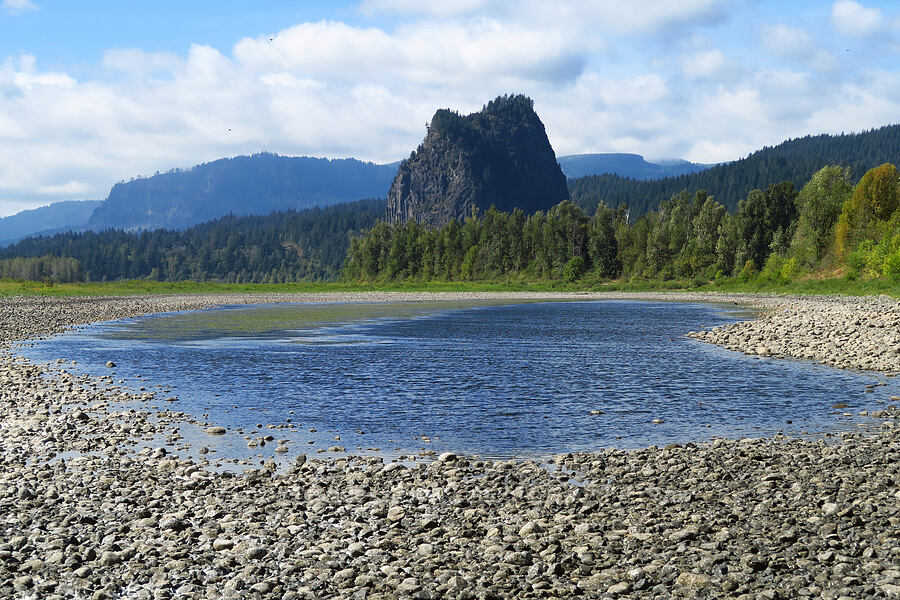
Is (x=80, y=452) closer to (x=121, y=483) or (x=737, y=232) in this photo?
(x=121, y=483)

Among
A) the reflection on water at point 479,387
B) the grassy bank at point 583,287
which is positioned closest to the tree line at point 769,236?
the grassy bank at point 583,287

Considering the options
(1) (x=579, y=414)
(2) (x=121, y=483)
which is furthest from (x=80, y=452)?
(1) (x=579, y=414)

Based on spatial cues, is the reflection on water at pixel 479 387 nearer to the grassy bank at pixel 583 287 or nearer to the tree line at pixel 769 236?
the grassy bank at pixel 583 287

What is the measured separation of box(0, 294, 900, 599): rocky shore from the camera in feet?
34.4

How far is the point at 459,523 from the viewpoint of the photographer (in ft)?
43.1

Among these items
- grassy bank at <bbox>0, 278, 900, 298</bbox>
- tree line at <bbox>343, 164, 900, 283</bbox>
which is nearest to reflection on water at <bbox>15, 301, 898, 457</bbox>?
grassy bank at <bbox>0, 278, 900, 298</bbox>

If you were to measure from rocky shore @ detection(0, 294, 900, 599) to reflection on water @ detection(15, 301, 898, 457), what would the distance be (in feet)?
9.94

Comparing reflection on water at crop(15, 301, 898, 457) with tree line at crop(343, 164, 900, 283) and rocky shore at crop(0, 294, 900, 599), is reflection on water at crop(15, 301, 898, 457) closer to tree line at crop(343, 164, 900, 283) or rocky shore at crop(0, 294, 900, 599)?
rocky shore at crop(0, 294, 900, 599)

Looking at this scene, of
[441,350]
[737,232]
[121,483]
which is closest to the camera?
[121,483]

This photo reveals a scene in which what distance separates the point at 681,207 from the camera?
190 m

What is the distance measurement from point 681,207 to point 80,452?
620 feet

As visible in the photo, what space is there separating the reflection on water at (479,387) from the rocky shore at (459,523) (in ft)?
9.94

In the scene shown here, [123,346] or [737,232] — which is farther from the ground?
[737,232]

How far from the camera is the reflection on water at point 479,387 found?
21766 millimetres
